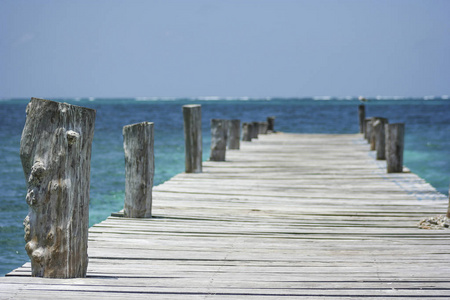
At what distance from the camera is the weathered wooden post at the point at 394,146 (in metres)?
9.46

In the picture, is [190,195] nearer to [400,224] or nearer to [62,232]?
[400,224]

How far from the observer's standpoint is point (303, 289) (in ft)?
12.0

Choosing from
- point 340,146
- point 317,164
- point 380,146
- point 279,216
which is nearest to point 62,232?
point 279,216

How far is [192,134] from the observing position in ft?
30.8

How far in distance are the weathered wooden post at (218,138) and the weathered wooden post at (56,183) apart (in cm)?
756

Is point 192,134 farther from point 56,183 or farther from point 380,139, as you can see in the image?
point 56,183

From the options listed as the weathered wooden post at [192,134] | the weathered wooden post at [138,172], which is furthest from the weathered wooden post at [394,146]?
the weathered wooden post at [138,172]

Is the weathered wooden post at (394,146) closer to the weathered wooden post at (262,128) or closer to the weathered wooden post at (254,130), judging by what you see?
the weathered wooden post at (254,130)

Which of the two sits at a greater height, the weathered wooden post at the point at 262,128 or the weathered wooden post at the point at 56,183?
the weathered wooden post at the point at 56,183

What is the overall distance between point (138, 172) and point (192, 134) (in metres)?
3.43

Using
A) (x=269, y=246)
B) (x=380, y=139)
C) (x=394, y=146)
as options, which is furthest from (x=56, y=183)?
(x=380, y=139)

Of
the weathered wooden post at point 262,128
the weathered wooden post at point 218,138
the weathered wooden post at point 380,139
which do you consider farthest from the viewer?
the weathered wooden post at point 262,128

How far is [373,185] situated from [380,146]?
131 inches

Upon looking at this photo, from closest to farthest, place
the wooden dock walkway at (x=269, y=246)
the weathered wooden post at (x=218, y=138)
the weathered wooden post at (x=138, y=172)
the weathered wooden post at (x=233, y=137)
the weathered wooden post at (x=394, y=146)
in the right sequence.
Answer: the wooden dock walkway at (x=269, y=246)
the weathered wooden post at (x=138, y=172)
the weathered wooden post at (x=394, y=146)
the weathered wooden post at (x=218, y=138)
the weathered wooden post at (x=233, y=137)
